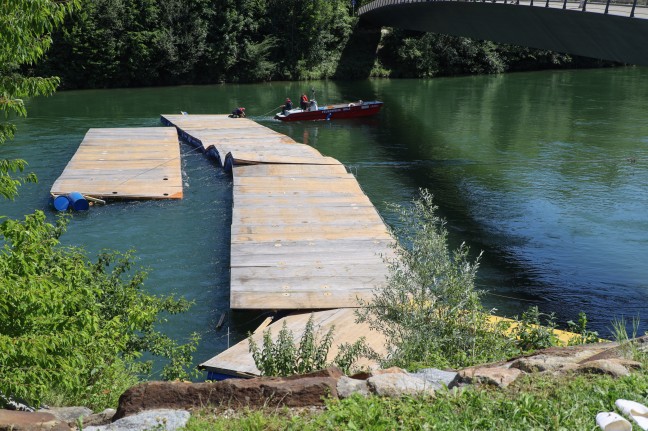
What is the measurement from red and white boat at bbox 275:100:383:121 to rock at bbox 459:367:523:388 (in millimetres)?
42178

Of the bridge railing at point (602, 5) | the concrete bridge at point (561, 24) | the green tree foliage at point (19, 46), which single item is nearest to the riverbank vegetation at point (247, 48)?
the concrete bridge at point (561, 24)

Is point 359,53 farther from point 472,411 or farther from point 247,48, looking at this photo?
point 472,411

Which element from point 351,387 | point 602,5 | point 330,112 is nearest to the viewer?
point 351,387

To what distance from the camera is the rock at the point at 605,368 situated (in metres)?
8.32

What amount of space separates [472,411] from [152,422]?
122 inches

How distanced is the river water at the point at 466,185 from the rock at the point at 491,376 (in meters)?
9.58

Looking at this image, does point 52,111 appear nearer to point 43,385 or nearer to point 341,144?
point 341,144

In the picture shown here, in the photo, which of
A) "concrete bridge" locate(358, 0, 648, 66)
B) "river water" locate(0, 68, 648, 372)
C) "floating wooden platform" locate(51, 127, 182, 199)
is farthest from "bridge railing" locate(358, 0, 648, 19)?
"floating wooden platform" locate(51, 127, 182, 199)

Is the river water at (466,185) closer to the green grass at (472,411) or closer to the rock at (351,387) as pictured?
the rock at (351,387)

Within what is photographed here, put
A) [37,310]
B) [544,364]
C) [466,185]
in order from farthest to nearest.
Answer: [466,185], [37,310], [544,364]

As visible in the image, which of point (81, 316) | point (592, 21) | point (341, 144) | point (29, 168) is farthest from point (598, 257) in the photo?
point (29, 168)

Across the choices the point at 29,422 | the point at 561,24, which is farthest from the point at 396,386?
the point at 561,24

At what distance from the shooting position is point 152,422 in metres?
7.70

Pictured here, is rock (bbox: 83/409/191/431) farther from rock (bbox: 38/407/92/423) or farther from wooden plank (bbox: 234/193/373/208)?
wooden plank (bbox: 234/193/373/208)
